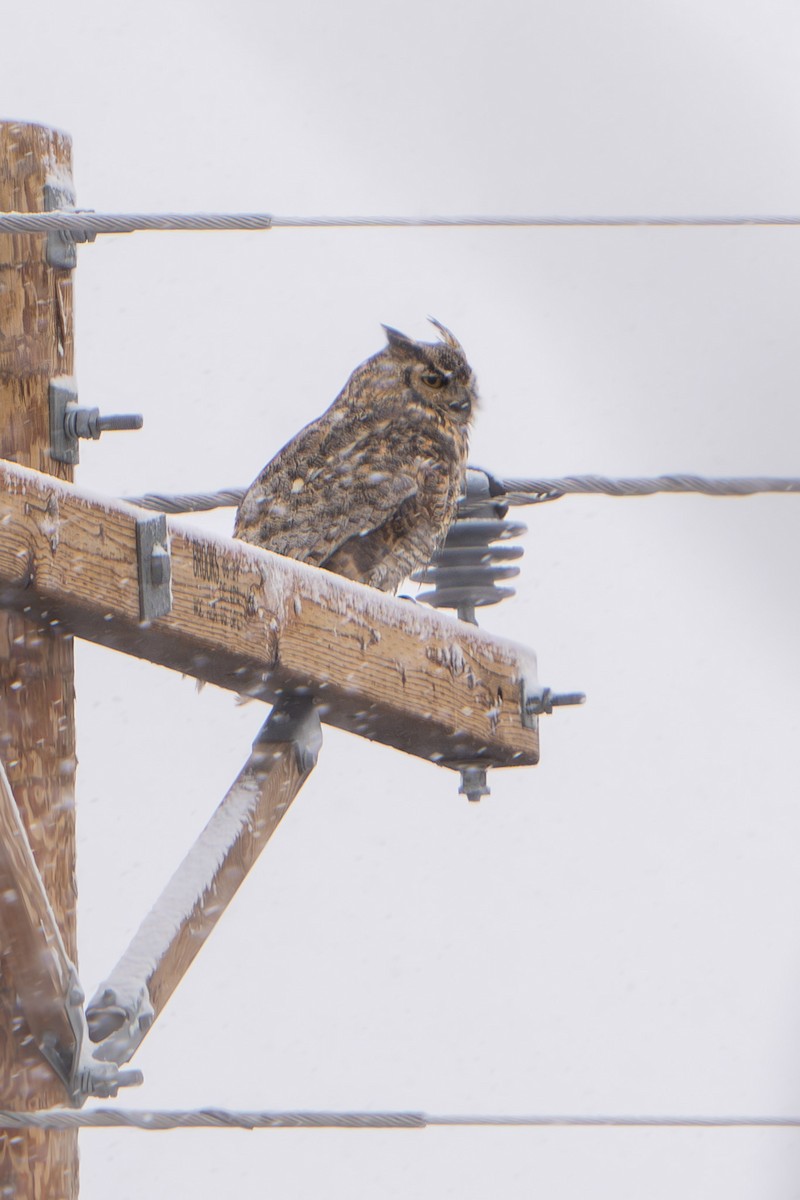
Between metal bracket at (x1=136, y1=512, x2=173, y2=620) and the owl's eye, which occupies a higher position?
the owl's eye

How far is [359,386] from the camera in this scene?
15.1ft

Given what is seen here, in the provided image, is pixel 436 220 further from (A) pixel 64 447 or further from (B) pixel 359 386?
(B) pixel 359 386

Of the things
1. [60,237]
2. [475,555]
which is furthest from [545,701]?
[60,237]

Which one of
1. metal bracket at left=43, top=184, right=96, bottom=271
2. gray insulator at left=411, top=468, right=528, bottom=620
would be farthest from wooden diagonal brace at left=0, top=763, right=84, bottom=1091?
gray insulator at left=411, top=468, right=528, bottom=620

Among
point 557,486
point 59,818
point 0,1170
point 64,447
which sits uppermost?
point 557,486

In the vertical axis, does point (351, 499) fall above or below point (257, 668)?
above

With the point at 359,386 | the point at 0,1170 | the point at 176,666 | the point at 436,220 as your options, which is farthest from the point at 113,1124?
the point at 359,386

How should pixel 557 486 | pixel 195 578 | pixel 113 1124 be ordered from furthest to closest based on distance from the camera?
pixel 557 486 → pixel 195 578 → pixel 113 1124

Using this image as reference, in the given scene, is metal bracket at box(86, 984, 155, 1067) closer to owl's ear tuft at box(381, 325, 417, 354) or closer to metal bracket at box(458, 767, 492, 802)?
metal bracket at box(458, 767, 492, 802)

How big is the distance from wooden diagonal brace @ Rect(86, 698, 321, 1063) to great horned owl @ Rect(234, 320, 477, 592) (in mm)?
891

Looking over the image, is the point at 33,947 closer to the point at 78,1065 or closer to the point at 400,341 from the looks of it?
the point at 78,1065

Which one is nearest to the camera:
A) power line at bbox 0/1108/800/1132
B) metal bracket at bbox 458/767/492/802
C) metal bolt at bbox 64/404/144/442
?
power line at bbox 0/1108/800/1132

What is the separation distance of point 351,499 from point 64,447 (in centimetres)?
112

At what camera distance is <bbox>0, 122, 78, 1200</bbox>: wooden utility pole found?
2752 mm
